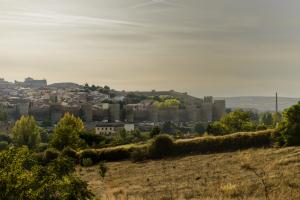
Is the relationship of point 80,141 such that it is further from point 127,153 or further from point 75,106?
point 75,106

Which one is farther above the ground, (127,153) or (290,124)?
(290,124)

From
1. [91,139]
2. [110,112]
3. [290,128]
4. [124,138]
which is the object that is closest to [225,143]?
[290,128]

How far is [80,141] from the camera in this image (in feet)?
159

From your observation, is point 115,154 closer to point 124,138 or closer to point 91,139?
point 91,139

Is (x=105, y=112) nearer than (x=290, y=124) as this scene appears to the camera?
No

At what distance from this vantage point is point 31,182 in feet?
21.1

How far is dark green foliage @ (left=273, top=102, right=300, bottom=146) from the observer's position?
Answer: 25297 mm

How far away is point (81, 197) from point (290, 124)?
21615 mm

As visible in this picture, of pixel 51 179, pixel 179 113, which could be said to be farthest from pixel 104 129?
pixel 51 179

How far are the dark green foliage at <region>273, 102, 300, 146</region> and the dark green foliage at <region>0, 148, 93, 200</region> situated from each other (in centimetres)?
2026

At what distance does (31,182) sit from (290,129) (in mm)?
21680

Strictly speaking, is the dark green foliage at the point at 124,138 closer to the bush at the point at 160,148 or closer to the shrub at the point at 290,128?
the bush at the point at 160,148

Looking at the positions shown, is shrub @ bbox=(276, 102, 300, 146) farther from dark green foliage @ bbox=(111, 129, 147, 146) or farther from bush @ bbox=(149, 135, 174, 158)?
dark green foliage @ bbox=(111, 129, 147, 146)

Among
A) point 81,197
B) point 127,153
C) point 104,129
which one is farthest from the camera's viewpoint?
point 104,129
